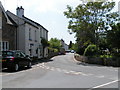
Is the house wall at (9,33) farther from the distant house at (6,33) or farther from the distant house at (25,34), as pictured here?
the distant house at (25,34)

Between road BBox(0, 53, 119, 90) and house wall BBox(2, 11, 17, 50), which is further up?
house wall BBox(2, 11, 17, 50)

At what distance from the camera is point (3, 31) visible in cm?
2281

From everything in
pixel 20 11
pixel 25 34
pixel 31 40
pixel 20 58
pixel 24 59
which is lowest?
pixel 24 59

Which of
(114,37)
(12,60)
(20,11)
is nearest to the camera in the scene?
(12,60)

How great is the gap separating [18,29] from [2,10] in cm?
436

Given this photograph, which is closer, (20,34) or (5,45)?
(5,45)

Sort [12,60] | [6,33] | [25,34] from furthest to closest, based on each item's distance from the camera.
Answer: [25,34], [6,33], [12,60]

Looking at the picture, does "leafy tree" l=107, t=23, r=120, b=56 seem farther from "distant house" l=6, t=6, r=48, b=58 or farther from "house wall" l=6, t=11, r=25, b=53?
Result: "house wall" l=6, t=11, r=25, b=53

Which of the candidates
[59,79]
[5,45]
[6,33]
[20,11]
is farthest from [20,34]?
[59,79]

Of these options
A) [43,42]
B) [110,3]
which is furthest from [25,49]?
[110,3]

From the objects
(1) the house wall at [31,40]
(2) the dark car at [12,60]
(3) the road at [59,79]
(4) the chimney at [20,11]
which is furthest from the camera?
(4) the chimney at [20,11]

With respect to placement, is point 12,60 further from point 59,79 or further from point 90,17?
point 90,17

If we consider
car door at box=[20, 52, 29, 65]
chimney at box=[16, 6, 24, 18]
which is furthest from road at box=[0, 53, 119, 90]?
chimney at box=[16, 6, 24, 18]


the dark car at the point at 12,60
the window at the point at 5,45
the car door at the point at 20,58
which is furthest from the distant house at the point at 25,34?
the dark car at the point at 12,60
